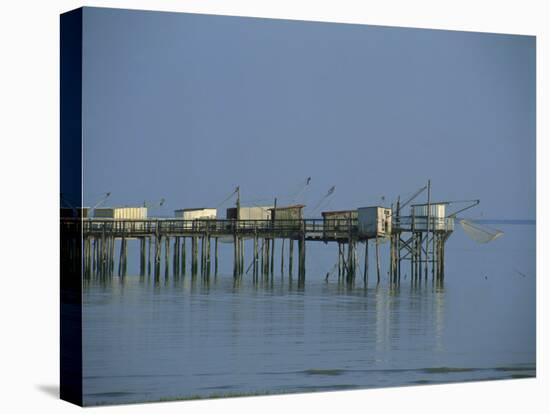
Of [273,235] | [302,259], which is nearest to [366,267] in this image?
[302,259]

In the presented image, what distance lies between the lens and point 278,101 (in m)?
20.1

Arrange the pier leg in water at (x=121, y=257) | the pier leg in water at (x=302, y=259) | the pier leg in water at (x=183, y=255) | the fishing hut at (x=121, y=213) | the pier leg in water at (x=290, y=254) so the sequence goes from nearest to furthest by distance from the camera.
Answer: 1. the fishing hut at (x=121, y=213)
2. the pier leg in water at (x=121, y=257)
3. the pier leg in water at (x=183, y=255)
4. the pier leg in water at (x=290, y=254)
5. the pier leg in water at (x=302, y=259)

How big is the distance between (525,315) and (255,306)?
4.12m

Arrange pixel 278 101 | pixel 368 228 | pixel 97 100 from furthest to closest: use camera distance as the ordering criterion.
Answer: pixel 368 228 < pixel 278 101 < pixel 97 100

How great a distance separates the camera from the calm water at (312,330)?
61.7ft

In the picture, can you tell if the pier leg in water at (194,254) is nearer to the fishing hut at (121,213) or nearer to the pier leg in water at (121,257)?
the pier leg in water at (121,257)

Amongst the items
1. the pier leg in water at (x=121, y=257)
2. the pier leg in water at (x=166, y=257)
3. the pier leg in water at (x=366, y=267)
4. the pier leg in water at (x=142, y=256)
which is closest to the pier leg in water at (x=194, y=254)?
the pier leg in water at (x=166, y=257)

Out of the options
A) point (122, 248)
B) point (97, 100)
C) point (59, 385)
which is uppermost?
point (97, 100)

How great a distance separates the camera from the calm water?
1881 centimetres

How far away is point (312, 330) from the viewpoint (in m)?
20.1

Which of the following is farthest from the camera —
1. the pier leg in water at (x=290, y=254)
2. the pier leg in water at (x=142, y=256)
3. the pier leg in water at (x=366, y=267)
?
the pier leg in water at (x=366, y=267)

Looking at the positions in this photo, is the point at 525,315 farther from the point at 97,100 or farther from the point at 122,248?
the point at 97,100

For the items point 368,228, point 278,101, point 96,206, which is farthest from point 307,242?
point 96,206

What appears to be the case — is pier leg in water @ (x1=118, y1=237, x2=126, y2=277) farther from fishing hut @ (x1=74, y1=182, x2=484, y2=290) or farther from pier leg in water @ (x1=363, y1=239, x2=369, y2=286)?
pier leg in water @ (x1=363, y1=239, x2=369, y2=286)
